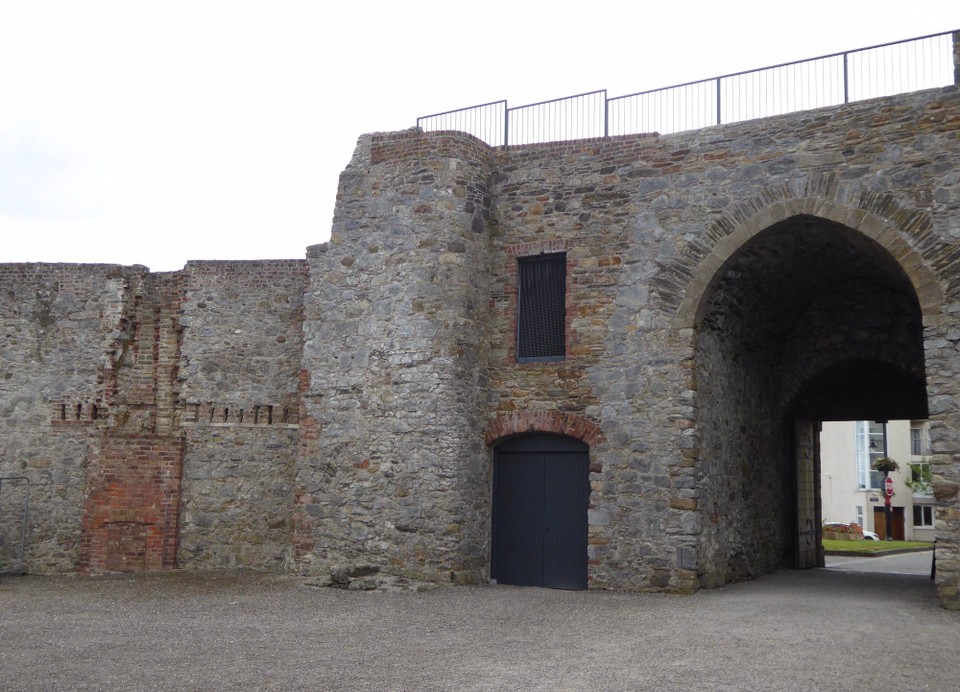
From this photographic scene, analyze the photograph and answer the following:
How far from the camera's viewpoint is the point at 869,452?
4497cm

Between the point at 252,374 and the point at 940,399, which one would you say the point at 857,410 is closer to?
the point at 940,399

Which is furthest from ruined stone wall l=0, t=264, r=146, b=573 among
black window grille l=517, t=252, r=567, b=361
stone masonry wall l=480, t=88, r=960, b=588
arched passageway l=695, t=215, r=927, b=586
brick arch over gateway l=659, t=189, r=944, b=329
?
arched passageway l=695, t=215, r=927, b=586

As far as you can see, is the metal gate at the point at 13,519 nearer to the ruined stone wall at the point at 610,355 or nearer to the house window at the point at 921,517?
the ruined stone wall at the point at 610,355

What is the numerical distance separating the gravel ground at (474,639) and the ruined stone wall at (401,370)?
84 centimetres

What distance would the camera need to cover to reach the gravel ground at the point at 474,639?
6.79 meters

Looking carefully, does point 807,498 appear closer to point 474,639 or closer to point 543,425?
point 543,425

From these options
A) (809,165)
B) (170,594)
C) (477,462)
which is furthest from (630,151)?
(170,594)

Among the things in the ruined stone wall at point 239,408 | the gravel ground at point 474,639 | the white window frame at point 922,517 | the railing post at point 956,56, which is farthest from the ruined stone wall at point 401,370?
the white window frame at point 922,517

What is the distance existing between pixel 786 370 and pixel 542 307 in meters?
4.23

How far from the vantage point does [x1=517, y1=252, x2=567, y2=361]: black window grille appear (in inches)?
492

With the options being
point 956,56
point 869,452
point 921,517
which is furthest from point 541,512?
point 921,517

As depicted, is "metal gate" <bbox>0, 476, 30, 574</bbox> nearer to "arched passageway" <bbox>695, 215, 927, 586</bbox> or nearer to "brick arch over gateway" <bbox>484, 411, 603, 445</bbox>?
"brick arch over gateway" <bbox>484, 411, 603, 445</bbox>

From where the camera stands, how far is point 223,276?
14695 mm

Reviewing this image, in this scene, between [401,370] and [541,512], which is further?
[541,512]
